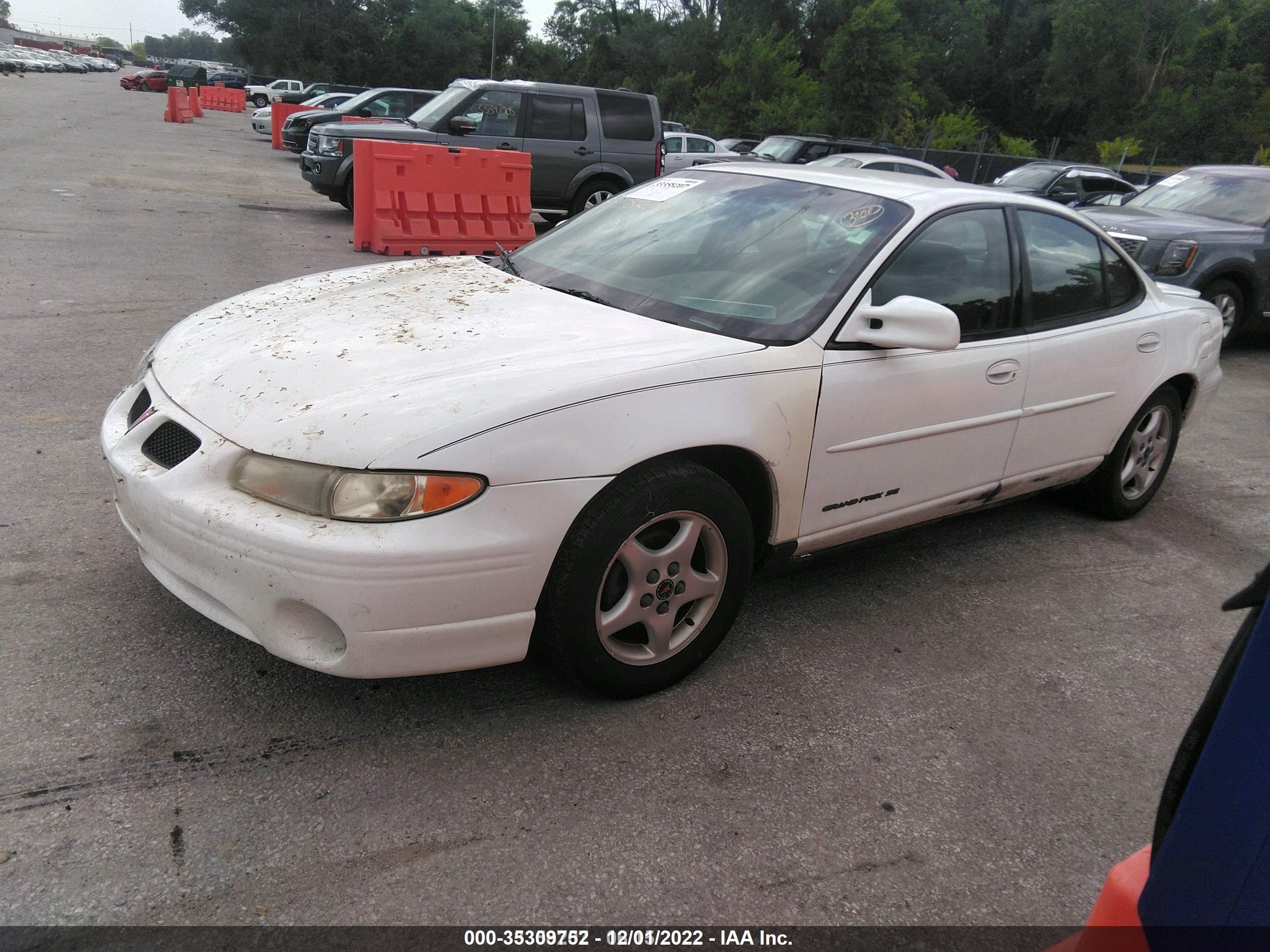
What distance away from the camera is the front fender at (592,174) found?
12688 millimetres

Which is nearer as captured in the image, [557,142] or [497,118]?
[497,118]

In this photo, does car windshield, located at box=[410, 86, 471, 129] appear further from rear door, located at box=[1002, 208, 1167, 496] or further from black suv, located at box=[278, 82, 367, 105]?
black suv, located at box=[278, 82, 367, 105]

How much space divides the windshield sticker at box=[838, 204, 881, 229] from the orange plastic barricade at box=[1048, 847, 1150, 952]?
2357 mm

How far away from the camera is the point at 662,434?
2.72 metres

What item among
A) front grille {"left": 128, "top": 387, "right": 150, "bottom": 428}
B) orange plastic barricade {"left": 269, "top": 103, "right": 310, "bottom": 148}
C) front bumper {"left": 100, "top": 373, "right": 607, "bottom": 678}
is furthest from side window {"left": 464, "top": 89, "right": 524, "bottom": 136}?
orange plastic barricade {"left": 269, "top": 103, "right": 310, "bottom": 148}

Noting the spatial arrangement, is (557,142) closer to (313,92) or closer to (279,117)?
(279,117)

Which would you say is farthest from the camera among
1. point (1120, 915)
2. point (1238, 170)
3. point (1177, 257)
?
point (1238, 170)

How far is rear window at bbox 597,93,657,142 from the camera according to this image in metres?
12.9

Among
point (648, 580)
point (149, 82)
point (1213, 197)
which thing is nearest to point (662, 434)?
Answer: point (648, 580)

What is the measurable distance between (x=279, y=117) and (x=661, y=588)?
27591 mm

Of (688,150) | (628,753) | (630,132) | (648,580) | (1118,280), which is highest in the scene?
(630,132)

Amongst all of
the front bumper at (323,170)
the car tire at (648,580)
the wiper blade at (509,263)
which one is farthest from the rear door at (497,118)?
the car tire at (648,580)

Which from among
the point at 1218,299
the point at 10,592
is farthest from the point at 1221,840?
the point at 1218,299

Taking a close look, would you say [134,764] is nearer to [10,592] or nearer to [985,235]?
[10,592]
